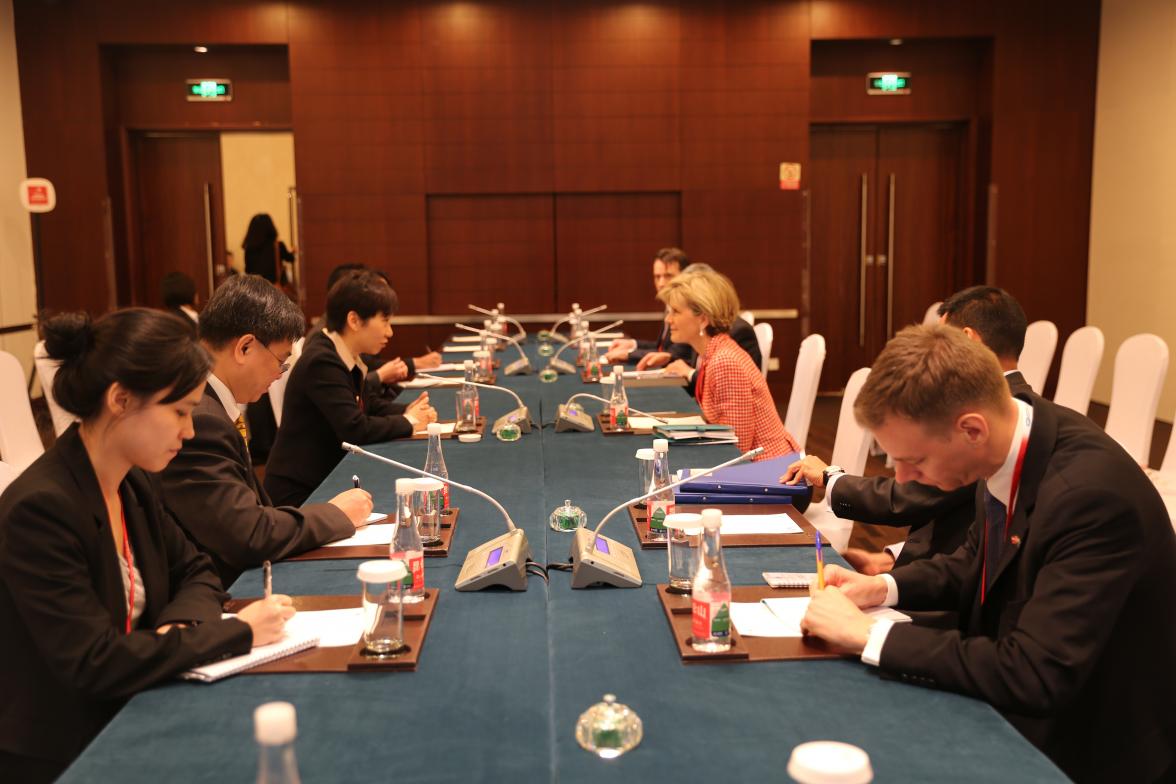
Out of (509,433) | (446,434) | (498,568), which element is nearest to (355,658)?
(498,568)

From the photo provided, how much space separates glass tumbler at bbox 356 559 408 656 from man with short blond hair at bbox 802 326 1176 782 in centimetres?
73

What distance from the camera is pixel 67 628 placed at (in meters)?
1.88

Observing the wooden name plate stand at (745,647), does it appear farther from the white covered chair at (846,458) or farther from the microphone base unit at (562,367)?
the microphone base unit at (562,367)

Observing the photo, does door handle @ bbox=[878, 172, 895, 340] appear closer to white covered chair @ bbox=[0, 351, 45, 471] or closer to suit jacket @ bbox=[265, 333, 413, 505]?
suit jacket @ bbox=[265, 333, 413, 505]

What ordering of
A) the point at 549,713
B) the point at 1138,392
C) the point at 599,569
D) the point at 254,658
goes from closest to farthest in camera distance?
1. the point at 549,713
2. the point at 254,658
3. the point at 599,569
4. the point at 1138,392

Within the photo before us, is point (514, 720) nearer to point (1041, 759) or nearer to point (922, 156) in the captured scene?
point (1041, 759)

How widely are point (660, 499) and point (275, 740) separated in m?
1.81

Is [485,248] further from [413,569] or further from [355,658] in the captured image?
[355,658]

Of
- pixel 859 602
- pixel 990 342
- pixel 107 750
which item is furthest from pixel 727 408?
pixel 107 750

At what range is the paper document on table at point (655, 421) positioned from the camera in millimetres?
4359

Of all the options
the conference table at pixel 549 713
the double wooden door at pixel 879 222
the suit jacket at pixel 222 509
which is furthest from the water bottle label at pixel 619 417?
the double wooden door at pixel 879 222

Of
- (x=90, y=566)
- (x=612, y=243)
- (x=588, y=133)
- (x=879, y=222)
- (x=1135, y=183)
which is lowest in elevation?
(x=90, y=566)

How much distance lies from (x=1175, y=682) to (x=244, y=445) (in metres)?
2.11

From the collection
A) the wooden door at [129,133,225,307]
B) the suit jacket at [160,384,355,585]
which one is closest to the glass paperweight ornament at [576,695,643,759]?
the suit jacket at [160,384,355,585]
